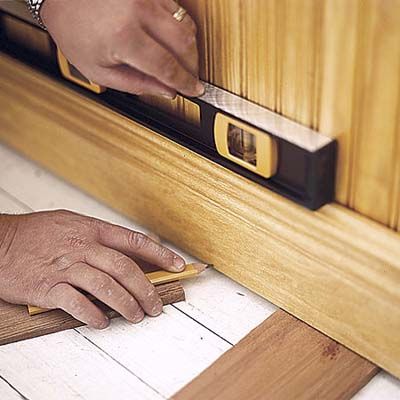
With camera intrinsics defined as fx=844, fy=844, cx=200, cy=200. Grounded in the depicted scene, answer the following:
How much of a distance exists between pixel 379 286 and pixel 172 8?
0.37 metres

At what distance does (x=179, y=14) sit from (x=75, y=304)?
35 cm

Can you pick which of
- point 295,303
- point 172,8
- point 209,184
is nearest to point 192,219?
point 209,184

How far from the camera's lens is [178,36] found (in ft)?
3.03

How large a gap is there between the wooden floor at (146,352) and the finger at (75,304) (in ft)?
0.10

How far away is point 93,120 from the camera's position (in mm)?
1159

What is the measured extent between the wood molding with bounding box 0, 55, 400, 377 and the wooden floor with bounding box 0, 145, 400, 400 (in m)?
0.03

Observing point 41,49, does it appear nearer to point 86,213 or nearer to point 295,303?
point 86,213

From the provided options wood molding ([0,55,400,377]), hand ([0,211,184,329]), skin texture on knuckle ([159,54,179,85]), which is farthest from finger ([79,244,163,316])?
skin texture on knuckle ([159,54,179,85])

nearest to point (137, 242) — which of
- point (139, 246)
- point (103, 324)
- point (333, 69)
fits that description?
point (139, 246)

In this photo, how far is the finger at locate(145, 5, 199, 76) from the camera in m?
0.90

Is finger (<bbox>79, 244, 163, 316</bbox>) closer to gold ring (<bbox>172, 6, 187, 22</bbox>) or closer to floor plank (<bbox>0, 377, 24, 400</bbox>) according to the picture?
floor plank (<bbox>0, 377, 24, 400</bbox>)

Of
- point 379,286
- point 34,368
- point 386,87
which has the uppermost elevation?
point 386,87

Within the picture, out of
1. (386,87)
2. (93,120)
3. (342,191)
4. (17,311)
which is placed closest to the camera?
(386,87)

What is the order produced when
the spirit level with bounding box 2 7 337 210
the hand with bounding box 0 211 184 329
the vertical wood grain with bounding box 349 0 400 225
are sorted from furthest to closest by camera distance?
the hand with bounding box 0 211 184 329 → the spirit level with bounding box 2 7 337 210 → the vertical wood grain with bounding box 349 0 400 225
